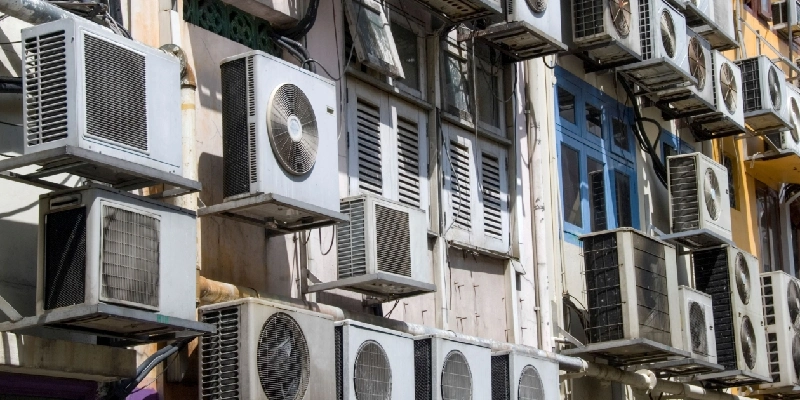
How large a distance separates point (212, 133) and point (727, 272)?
843cm

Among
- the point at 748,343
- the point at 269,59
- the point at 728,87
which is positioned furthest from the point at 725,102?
the point at 269,59

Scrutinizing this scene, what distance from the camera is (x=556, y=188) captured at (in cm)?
1559

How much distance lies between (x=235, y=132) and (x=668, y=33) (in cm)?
771

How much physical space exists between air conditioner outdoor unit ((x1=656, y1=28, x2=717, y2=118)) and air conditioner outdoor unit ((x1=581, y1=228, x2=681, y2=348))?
108 inches

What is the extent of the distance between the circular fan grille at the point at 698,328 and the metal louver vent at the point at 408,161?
4077 millimetres

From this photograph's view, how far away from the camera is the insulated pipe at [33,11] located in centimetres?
934

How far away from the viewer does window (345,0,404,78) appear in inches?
507

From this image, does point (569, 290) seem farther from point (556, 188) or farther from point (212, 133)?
point (212, 133)

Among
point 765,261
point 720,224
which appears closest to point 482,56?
point 720,224

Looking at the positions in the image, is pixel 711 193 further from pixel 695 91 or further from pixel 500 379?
pixel 500 379

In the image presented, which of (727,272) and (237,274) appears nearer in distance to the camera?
(237,274)

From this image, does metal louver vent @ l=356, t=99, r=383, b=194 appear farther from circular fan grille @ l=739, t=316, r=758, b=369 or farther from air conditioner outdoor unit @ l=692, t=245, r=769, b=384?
circular fan grille @ l=739, t=316, r=758, b=369

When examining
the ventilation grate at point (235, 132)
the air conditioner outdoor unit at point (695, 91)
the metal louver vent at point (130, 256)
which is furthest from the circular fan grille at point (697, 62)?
the metal louver vent at point (130, 256)

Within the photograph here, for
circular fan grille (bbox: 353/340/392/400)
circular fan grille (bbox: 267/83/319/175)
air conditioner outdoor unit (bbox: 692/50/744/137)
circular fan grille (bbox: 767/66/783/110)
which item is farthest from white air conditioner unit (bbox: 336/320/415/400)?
circular fan grille (bbox: 767/66/783/110)
